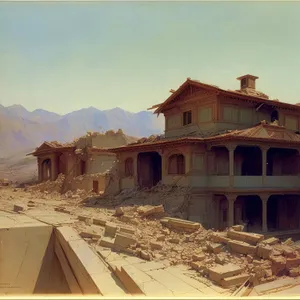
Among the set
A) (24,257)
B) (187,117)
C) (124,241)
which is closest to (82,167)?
(187,117)

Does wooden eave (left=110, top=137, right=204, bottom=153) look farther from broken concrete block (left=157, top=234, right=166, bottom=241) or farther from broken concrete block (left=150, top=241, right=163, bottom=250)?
broken concrete block (left=150, top=241, right=163, bottom=250)

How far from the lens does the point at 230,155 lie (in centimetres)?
2016

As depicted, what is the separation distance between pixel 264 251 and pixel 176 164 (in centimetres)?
1291

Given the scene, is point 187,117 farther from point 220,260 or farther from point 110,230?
point 220,260

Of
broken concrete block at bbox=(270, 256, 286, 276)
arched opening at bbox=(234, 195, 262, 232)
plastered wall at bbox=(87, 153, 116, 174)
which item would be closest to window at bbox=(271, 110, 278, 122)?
arched opening at bbox=(234, 195, 262, 232)

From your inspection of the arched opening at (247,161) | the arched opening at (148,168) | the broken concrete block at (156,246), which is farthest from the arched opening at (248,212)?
the broken concrete block at (156,246)

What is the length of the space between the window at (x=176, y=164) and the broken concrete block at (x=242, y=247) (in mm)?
11393

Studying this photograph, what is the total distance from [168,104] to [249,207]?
9994 mm

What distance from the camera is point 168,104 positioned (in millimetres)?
26281

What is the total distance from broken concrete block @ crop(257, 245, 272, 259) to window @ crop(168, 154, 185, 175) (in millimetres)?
12172

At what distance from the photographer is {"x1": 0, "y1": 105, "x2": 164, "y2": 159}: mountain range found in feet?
382

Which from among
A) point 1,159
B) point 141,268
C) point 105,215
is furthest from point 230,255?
point 1,159

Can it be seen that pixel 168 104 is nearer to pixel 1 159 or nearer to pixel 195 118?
pixel 195 118

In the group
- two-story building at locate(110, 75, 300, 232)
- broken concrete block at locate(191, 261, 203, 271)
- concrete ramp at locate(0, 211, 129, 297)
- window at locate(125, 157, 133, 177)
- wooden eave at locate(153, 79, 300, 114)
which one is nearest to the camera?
broken concrete block at locate(191, 261, 203, 271)
